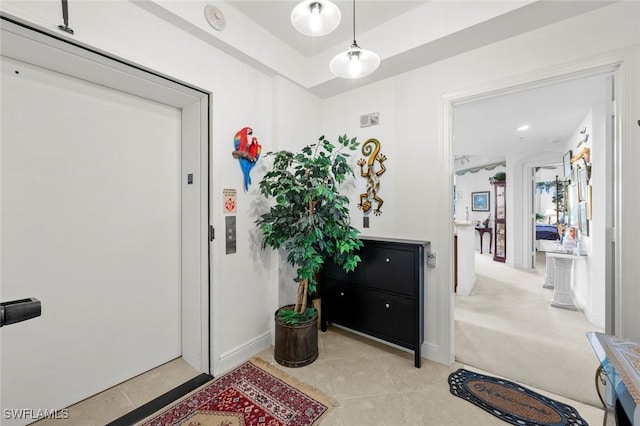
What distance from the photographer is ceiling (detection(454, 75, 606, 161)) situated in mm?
3133

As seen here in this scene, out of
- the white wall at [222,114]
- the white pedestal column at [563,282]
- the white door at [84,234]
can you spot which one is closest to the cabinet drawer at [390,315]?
the white wall at [222,114]

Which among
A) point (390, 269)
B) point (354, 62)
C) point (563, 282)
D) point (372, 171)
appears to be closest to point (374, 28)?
point (354, 62)

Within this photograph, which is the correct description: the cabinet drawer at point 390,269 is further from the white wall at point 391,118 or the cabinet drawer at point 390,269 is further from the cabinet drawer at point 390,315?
the white wall at point 391,118

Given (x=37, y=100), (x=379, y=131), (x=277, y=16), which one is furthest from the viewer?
(x=379, y=131)

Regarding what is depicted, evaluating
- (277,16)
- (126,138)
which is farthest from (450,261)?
(126,138)

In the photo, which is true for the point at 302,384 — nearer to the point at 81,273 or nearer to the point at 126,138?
the point at 81,273

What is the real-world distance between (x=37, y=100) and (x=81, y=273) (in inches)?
44.6

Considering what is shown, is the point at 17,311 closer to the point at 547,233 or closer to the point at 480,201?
the point at 480,201

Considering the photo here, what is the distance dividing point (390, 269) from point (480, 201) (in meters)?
7.39

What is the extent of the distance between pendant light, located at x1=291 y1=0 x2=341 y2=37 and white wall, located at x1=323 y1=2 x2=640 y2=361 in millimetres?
1342

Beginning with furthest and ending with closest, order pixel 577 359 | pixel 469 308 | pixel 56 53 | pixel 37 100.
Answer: pixel 469 308, pixel 577 359, pixel 37 100, pixel 56 53

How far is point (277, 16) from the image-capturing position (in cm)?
228

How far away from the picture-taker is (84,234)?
1.90 meters

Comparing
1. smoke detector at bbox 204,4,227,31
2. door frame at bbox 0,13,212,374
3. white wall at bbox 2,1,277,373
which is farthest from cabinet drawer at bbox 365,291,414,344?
smoke detector at bbox 204,4,227,31
